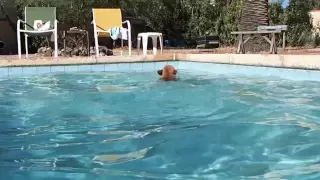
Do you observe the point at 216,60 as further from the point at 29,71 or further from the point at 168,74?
the point at 29,71

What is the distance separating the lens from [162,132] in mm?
4004

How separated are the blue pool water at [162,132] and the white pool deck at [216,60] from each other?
55cm

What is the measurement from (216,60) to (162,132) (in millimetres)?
5696

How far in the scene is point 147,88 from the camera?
7148mm

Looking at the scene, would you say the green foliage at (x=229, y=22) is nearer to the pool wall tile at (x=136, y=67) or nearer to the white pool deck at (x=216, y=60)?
the white pool deck at (x=216, y=60)

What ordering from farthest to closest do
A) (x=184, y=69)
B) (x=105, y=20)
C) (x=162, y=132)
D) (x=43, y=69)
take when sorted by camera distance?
(x=105, y=20)
(x=184, y=69)
(x=43, y=69)
(x=162, y=132)

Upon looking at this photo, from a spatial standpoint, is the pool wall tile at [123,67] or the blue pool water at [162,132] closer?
the blue pool water at [162,132]

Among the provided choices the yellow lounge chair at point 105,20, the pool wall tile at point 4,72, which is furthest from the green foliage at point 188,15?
the pool wall tile at point 4,72

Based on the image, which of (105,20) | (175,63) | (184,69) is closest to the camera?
(184,69)

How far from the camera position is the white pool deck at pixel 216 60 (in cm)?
761

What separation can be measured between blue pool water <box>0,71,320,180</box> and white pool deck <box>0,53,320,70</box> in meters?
0.55

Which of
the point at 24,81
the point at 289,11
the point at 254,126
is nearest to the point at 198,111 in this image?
the point at 254,126

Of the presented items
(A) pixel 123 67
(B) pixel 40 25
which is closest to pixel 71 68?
(A) pixel 123 67

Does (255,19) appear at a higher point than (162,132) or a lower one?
higher
